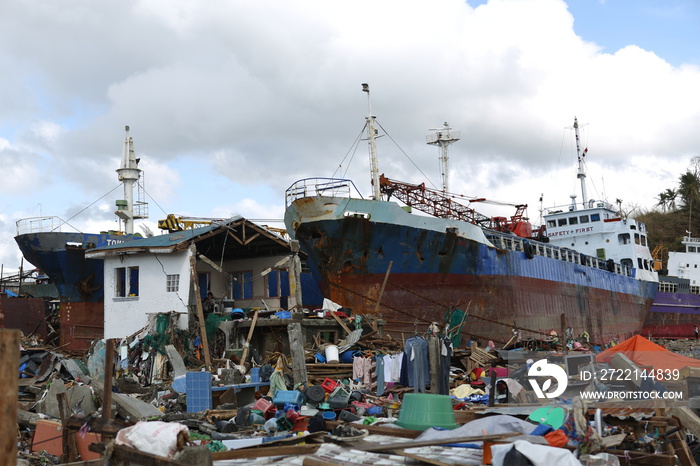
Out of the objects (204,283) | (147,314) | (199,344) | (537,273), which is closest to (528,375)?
(199,344)

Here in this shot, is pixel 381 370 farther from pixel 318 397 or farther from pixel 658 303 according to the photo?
pixel 658 303

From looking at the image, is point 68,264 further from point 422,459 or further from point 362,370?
point 422,459

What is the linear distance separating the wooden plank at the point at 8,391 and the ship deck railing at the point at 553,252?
26125 millimetres

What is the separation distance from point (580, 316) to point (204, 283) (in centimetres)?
2133

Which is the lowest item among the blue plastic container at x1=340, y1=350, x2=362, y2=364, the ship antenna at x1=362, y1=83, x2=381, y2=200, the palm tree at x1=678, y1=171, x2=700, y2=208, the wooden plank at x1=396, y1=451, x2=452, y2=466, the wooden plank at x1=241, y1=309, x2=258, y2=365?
the wooden plank at x1=396, y1=451, x2=452, y2=466

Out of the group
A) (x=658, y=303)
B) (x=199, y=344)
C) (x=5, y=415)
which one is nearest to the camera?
(x=5, y=415)

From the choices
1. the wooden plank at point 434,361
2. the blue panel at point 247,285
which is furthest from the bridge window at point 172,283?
the wooden plank at point 434,361

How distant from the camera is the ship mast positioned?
31.8 metres

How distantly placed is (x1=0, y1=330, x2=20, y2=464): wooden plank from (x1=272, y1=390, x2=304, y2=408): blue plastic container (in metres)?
9.24

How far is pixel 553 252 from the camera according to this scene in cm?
3425

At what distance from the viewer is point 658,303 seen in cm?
4684

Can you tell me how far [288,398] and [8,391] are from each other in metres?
9.42

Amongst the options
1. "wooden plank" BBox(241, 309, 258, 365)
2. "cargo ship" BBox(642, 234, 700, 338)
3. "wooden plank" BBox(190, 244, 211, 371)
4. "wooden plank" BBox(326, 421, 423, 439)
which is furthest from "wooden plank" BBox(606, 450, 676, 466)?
"cargo ship" BBox(642, 234, 700, 338)

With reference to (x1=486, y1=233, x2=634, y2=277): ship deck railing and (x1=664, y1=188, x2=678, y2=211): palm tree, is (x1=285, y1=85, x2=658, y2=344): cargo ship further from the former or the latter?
(x1=664, y1=188, x2=678, y2=211): palm tree
